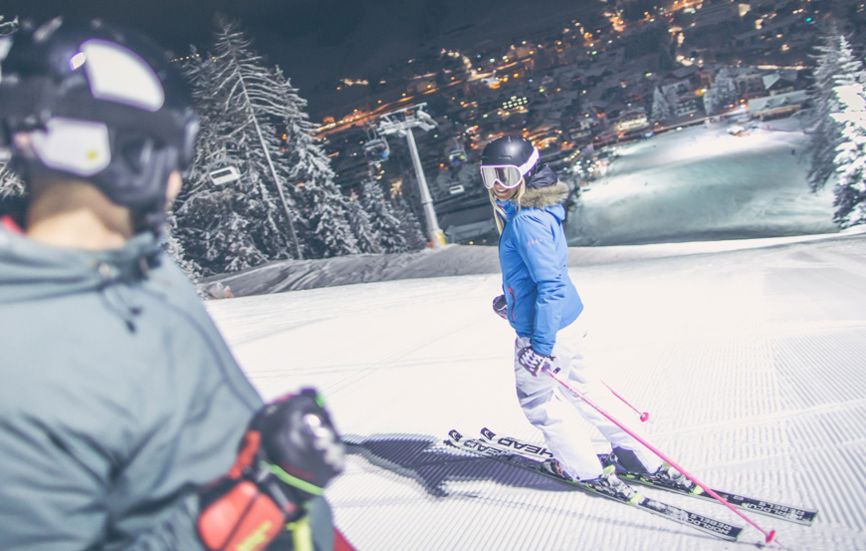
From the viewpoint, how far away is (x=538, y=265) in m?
2.80

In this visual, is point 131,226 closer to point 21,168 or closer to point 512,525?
point 21,168

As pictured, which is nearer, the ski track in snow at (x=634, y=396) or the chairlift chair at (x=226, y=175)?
the ski track in snow at (x=634, y=396)

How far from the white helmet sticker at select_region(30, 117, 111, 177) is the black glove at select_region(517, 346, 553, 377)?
235 cm

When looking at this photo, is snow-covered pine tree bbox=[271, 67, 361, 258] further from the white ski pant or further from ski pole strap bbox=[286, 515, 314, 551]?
ski pole strap bbox=[286, 515, 314, 551]

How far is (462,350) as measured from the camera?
21.0 feet

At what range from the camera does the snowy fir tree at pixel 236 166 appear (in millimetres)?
25391

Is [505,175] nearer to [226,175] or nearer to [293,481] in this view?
[293,481]

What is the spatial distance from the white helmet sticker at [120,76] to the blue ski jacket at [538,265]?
2037mm

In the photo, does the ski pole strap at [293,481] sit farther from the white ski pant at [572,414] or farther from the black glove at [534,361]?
the white ski pant at [572,414]

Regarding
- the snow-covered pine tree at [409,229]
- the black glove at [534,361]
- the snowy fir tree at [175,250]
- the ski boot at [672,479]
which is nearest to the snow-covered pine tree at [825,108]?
the snow-covered pine tree at [409,229]

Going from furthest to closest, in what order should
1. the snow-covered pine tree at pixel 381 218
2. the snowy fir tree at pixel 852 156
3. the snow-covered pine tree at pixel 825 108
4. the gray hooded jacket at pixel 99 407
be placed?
the snow-covered pine tree at pixel 381 218 < the snow-covered pine tree at pixel 825 108 < the snowy fir tree at pixel 852 156 < the gray hooded jacket at pixel 99 407

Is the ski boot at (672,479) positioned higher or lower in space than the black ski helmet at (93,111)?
lower

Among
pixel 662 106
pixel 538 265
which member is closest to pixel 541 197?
pixel 538 265

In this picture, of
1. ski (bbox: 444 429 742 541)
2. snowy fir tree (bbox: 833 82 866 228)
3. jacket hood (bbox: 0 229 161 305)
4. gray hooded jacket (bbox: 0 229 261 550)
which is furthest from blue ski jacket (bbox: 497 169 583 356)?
snowy fir tree (bbox: 833 82 866 228)
